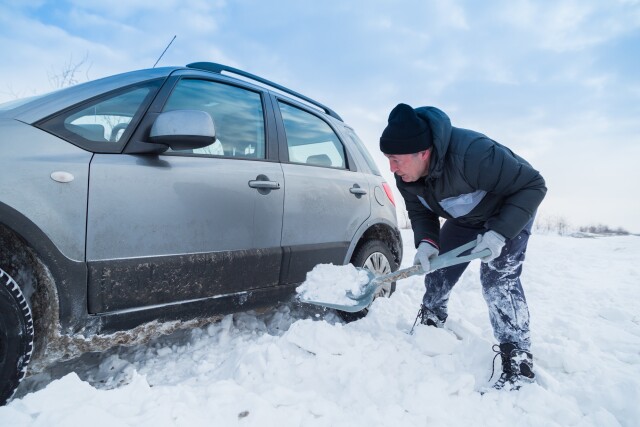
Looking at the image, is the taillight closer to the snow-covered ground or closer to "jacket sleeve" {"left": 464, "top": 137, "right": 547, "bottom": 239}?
the snow-covered ground

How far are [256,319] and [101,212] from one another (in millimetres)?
1531

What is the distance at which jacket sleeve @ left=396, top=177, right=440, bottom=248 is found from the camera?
267cm

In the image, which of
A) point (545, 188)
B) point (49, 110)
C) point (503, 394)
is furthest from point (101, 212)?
point (545, 188)

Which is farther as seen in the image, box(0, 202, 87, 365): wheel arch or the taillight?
the taillight

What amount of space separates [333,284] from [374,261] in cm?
75

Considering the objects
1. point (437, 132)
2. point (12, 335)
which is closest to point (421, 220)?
point (437, 132)

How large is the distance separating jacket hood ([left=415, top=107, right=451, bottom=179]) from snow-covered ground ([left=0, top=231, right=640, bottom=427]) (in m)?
1.07

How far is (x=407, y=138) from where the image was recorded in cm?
204

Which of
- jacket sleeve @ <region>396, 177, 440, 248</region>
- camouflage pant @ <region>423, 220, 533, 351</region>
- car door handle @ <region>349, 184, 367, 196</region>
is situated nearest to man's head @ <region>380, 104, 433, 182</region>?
jacket sleeve @ <region>396, 177, 440, 248</region>

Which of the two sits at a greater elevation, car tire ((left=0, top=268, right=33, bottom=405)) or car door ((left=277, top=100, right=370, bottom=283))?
car door ((left=277, top=100, right=370, bottom=283))

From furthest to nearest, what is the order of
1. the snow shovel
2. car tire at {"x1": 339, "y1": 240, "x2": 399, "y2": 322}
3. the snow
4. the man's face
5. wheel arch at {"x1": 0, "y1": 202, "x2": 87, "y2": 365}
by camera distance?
1. car tire at {"x1": 339, "y1": 240, "x2": 399, "y2": 322}
2. the snow
3. the snow shovel
4. the man's face
5. wheel arch at {"x1": 0, "y1": 202, "x2": 87, "y2": 365}

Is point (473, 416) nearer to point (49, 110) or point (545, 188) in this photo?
point (545, 188)

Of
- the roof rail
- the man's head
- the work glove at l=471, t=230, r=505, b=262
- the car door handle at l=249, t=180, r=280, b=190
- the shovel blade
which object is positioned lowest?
the shovel blade

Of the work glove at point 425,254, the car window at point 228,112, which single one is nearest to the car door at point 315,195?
the car window at point 228,112
